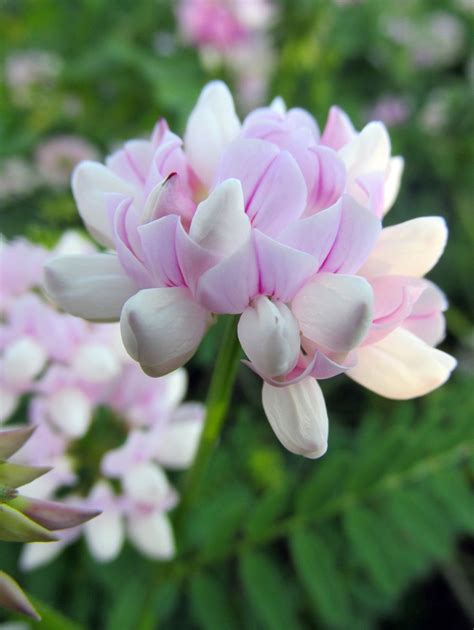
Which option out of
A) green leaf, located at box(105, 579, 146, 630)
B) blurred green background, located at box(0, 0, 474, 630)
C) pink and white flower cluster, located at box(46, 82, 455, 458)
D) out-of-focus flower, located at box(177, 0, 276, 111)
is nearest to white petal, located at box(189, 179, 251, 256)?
pink and white flower cluster, located at box(46, 82, 455, 458)

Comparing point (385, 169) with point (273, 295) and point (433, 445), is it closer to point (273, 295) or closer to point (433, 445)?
point (273, 295)

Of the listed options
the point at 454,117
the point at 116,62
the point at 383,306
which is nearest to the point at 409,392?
the point at 383,306

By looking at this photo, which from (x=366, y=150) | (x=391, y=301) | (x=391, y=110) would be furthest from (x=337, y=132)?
(x=391, y=110)

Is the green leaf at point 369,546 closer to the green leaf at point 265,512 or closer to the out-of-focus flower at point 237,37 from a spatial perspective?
the green leaf at point 265,512

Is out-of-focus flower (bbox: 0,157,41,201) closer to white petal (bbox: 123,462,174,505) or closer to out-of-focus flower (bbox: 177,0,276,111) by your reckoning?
out-of-focus flower (bbox: 177,0,276,111)

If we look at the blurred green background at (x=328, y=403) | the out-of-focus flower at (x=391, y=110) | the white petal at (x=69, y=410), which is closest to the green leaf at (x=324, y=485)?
the blurred green background at (x=328, y=403)
